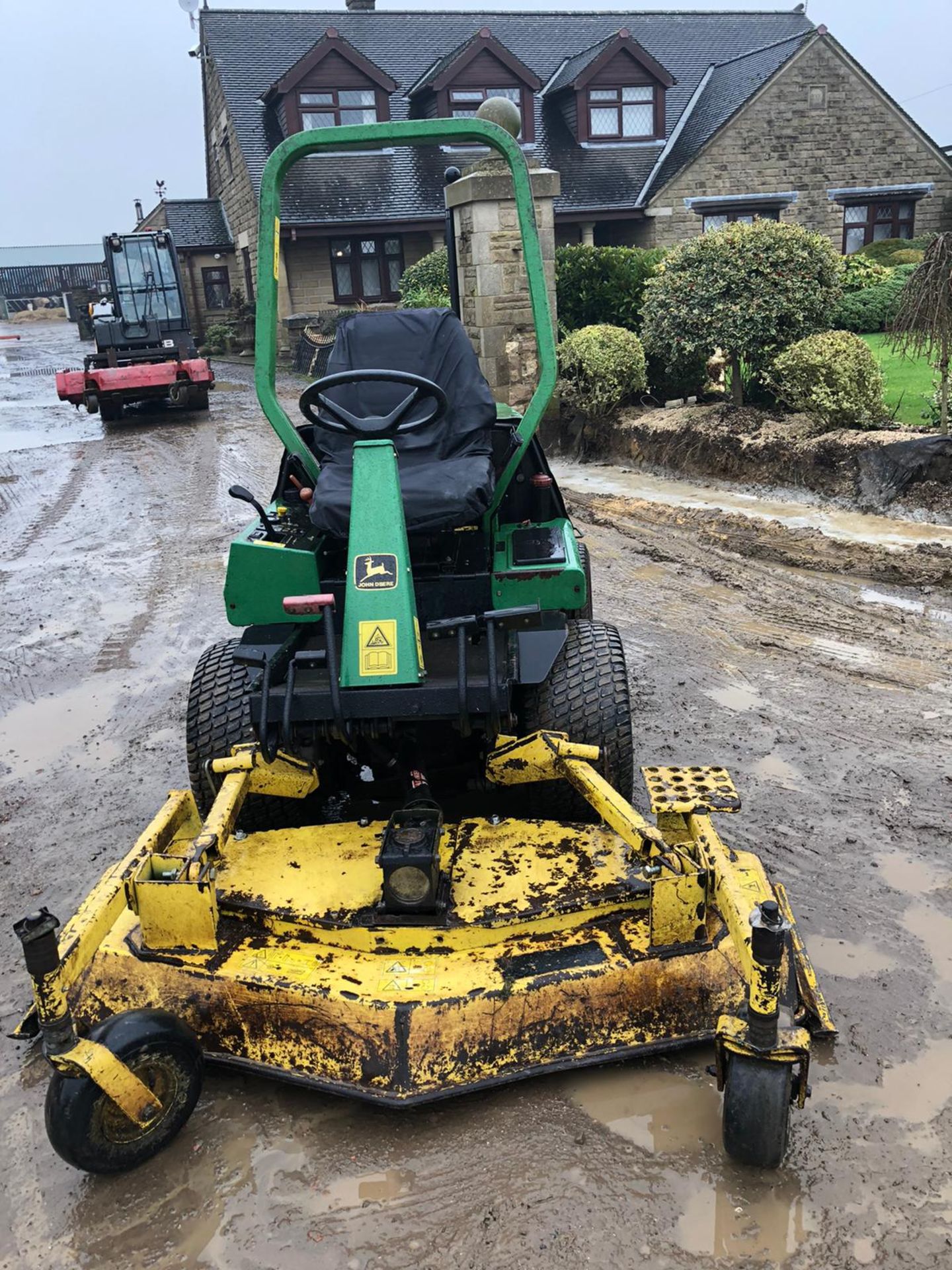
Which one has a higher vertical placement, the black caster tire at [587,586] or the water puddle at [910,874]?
the black caster tire at [587,586]

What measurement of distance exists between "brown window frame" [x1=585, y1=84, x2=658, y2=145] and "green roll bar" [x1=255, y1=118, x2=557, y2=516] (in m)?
20.9

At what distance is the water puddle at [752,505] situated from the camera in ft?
23.8

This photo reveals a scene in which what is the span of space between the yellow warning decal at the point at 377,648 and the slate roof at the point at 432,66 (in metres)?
20.0

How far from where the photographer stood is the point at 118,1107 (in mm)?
2387

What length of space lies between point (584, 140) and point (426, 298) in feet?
29.1

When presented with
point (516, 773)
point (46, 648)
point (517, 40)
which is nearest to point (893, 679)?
point (516, 773)

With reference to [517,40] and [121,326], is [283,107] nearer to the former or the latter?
[517,40]

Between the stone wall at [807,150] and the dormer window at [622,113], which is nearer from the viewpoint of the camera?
the stone wall at [807,150]

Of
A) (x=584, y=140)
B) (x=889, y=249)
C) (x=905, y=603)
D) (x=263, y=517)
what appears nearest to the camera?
(x=263, y=517)

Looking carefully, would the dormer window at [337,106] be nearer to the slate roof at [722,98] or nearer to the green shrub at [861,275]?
the slate roof at [722,98]

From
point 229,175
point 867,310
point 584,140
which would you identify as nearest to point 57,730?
point 867,310

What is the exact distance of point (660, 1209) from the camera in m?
2.32

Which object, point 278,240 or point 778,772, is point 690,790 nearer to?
point 778,772

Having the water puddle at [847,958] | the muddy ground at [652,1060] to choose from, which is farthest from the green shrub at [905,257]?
the water puddle at [847,958]
